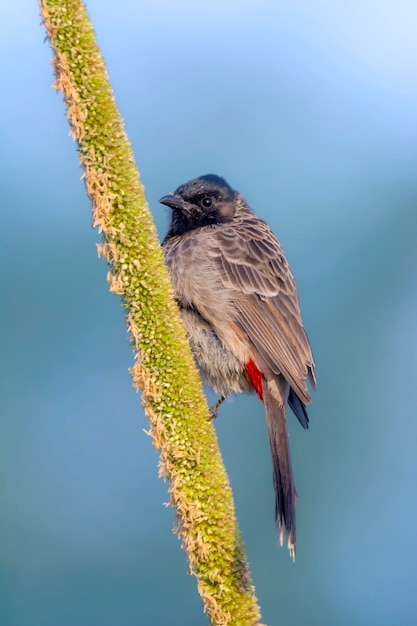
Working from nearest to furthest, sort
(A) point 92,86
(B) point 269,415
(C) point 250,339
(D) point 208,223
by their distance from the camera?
(A) point 92,86 < (B) point 269,415 < (C) point 250,339 < (D) point 208,223

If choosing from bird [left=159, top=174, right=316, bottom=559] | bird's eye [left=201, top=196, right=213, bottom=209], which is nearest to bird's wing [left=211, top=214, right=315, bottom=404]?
bird [left=159, top=174, right=316, bottom=559]

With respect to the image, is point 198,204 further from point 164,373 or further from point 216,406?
point 164,373

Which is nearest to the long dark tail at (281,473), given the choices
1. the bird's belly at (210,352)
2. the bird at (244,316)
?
the bird at (244,316)

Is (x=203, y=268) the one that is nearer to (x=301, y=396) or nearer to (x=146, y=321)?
(x=301, y=396)

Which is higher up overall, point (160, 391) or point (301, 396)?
point (160, 391)

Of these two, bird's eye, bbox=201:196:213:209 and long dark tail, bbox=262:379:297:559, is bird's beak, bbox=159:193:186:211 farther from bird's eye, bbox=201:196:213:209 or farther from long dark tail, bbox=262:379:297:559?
long dark tail, bbox=262:379:297:559

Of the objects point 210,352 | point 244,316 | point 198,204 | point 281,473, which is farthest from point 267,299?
point 281,473

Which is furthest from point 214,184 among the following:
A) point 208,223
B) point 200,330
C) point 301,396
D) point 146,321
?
point 146,321

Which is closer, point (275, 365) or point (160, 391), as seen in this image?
point (160, 391)
